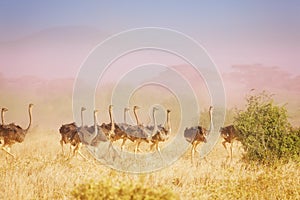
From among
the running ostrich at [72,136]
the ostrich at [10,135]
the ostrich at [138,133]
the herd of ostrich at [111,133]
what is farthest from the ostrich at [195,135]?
→ the ostrich at [10,135]

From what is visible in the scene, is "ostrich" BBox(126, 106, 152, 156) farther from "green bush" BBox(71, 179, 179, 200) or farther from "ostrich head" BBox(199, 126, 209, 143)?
"green bush" BBox(71, 179, 179, 200)

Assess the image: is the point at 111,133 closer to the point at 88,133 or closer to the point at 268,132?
the point at 88,133

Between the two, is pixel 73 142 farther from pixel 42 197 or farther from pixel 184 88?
pixel 42 197

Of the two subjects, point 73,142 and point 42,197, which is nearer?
point 42,197

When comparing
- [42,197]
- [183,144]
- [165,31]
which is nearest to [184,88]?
[165,31]

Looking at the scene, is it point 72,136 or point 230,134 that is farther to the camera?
point 230,134

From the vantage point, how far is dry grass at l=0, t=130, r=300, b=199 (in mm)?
6496

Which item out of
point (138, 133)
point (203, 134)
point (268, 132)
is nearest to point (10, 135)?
point (138, 133)

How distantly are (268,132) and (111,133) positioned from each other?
265 cm

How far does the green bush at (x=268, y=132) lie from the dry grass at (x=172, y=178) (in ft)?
1.01

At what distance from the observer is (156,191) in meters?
5.05

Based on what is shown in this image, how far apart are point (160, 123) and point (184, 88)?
59.9 inches

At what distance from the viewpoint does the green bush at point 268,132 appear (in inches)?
360

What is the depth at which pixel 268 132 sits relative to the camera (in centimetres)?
920
